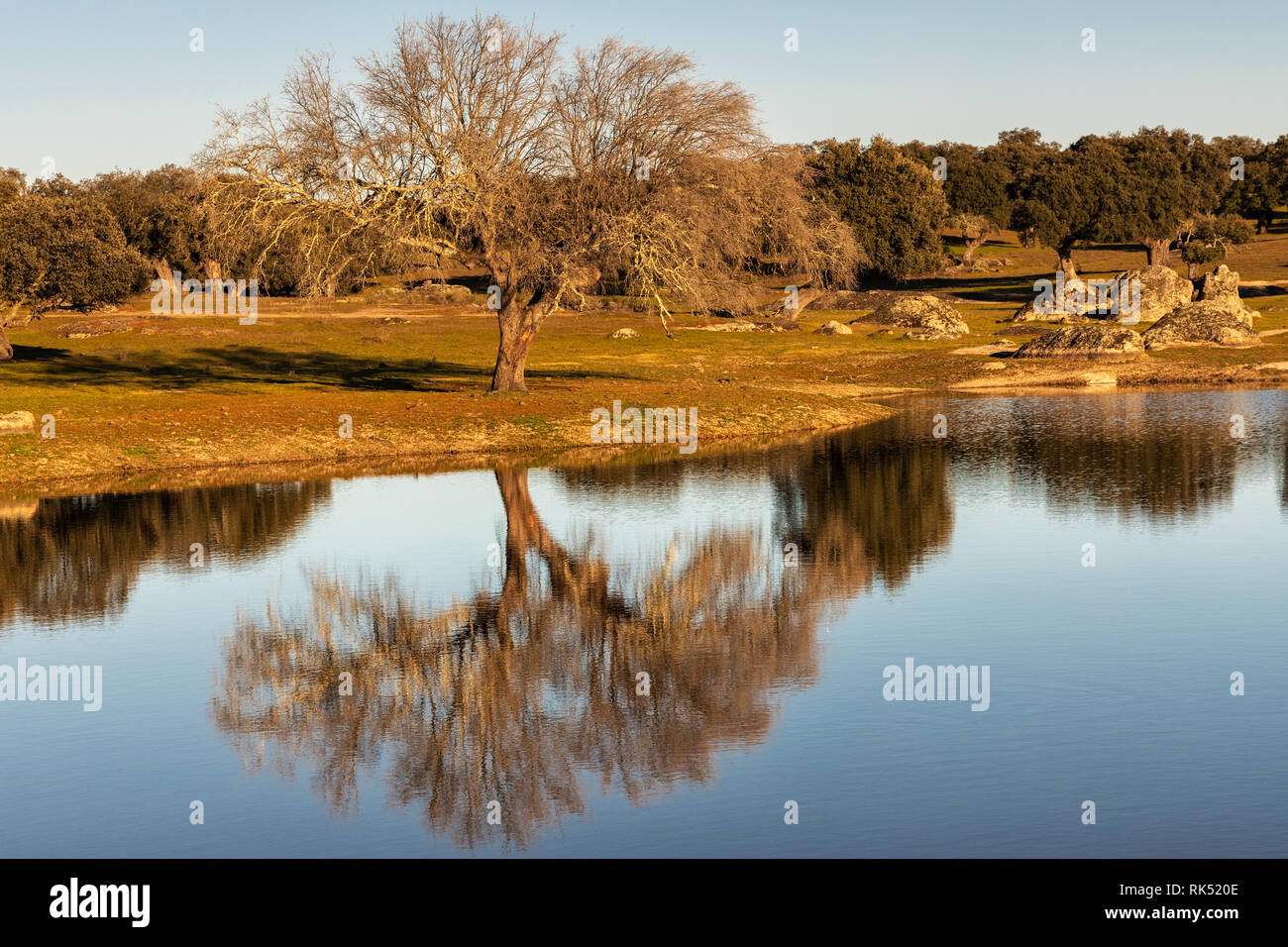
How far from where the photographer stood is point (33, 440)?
140 feet

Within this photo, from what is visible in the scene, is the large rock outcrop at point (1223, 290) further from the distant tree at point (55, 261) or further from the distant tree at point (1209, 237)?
the distant tree at point (55, 261)

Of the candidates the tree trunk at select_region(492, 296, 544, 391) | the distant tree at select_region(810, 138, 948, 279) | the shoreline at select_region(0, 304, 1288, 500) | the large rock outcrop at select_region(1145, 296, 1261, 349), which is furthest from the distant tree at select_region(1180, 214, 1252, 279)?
the tree trunk at select_region(492, 296, 544, 391)

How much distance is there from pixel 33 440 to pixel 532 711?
97.4ft

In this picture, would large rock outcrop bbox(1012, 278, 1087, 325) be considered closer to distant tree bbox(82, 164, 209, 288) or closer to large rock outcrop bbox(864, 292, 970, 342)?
large rock outcrop bbox(864, 292, 970, 342)

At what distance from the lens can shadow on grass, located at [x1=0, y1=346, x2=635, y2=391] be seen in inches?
2464

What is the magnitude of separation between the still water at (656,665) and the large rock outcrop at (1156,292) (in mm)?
53180

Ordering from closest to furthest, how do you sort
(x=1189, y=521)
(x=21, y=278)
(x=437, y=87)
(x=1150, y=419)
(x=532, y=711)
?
(x=532, y=711)
(x=1189, y=521)
(x=437, y=87)
(x=1150, y=419)
(x=21, y=278)

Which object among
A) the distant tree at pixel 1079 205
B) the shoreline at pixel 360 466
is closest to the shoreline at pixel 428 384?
the shoreline at pixel 360 466

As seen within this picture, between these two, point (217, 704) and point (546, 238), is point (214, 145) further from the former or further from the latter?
point (217, 704)

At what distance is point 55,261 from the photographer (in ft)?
240

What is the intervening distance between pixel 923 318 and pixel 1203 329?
18104 millimetres

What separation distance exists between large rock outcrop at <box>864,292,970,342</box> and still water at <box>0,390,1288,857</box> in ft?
156

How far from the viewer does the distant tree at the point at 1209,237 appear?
11844cm
